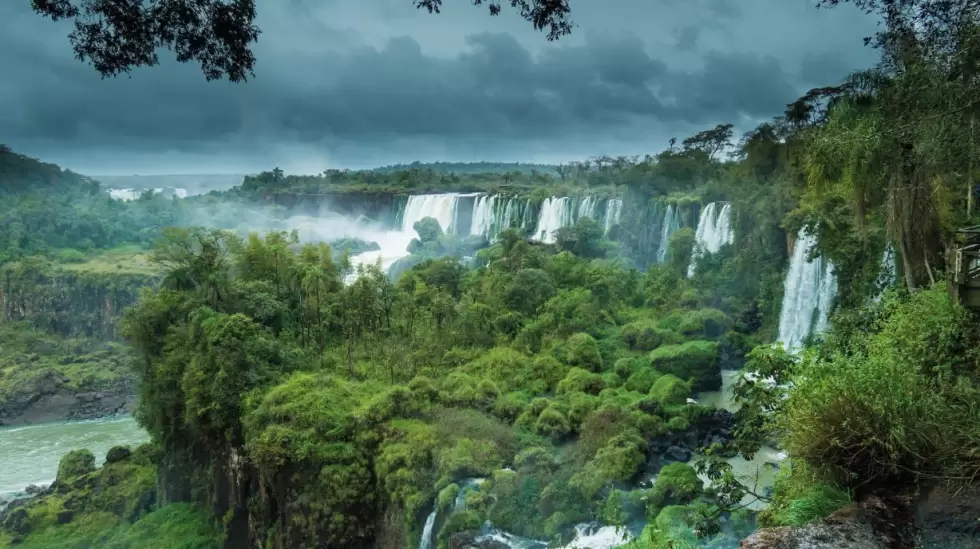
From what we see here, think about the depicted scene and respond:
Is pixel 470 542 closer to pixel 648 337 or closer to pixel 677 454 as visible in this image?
pixel 677 454

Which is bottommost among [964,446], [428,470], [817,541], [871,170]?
[428,470]

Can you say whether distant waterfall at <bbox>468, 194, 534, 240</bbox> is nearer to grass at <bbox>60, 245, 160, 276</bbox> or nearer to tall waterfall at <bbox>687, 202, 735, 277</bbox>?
tall waterfall at <bbox>687, 202, 735, 277</bbox>

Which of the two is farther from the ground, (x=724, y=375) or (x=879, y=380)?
(x=879, y=380)

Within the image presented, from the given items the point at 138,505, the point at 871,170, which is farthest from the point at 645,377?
the point at 138,505

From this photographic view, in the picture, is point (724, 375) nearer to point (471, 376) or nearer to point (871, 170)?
point (471, 376)

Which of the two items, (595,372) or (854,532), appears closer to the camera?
(854,532)

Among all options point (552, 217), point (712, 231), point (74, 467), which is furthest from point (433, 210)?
point (74, 467)
